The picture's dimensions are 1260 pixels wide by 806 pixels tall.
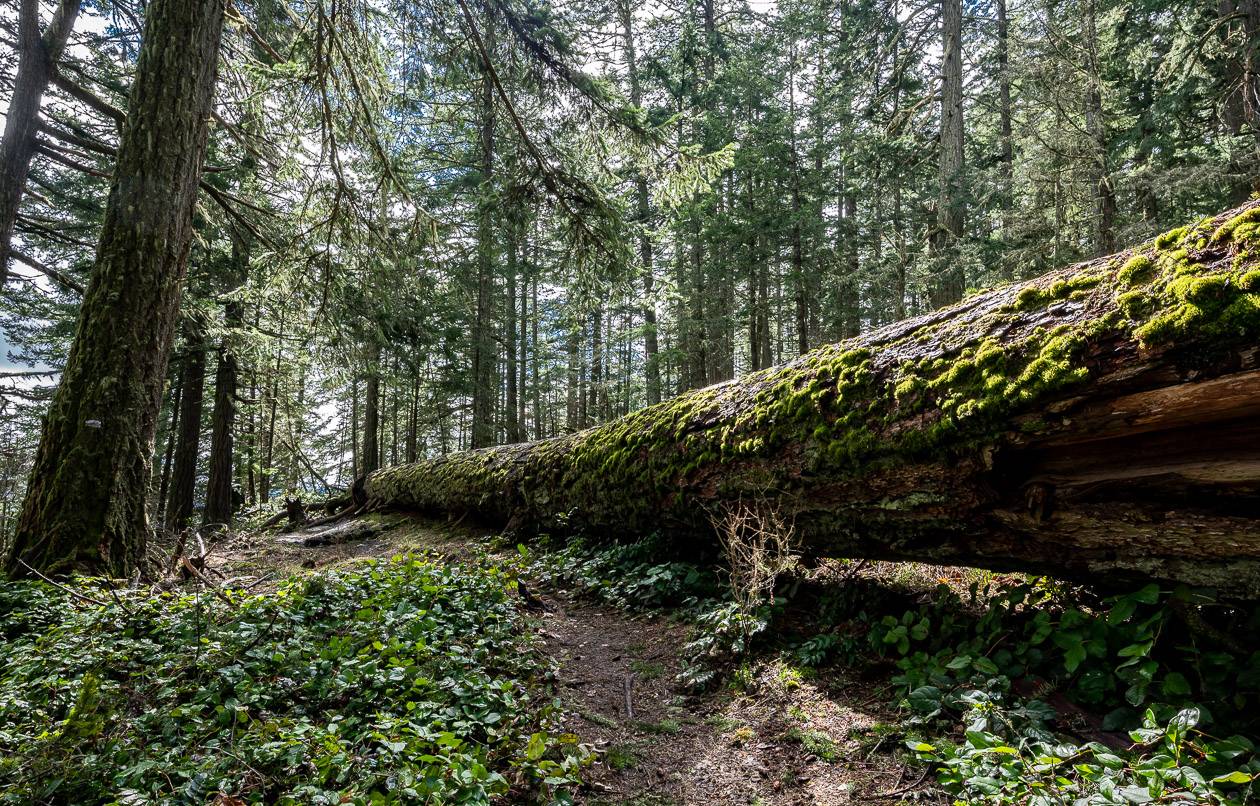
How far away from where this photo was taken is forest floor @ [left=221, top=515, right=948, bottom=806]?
261 cm

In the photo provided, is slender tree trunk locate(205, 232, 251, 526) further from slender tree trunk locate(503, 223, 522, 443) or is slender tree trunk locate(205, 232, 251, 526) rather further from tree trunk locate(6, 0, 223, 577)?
tree trunk locate(6, 0, 223, 577)

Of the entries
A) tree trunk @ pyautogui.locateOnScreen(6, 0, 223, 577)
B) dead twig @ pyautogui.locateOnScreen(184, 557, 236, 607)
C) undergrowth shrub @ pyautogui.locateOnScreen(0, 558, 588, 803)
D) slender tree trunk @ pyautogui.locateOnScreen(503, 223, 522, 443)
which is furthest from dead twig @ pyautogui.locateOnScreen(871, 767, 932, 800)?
slender tree trunk @ pyautogui.locateOnScreen(503, 223, 522, 443)

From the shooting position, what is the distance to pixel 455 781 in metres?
2.13

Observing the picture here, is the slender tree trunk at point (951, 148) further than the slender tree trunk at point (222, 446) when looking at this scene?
No

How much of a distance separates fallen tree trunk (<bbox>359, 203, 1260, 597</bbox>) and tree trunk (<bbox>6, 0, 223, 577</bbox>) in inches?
202

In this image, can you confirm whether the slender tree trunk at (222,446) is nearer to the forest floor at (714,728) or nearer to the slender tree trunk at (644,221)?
the slender tree trunk at (644,221)

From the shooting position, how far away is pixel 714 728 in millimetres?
3240

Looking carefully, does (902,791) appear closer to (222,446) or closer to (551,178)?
(551,178)

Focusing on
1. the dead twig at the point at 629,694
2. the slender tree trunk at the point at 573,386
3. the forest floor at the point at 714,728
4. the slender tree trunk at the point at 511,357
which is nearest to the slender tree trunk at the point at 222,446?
the slender tree trunk at the point at 511,357

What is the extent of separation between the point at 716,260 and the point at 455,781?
16569 mm

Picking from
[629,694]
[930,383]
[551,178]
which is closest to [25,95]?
[551,178]

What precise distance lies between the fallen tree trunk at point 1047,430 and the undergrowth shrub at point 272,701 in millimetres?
2434

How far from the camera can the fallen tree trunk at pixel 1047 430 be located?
231cm

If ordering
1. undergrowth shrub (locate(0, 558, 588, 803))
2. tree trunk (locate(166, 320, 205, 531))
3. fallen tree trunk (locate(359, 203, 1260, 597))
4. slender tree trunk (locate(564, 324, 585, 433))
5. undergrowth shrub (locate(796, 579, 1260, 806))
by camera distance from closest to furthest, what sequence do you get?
undergrowth shrub (locate(796, 579, 1260, 806))
undergrowth shrub (locate(0, 558, 588, 803))
fallen tree trunk (locate(359, 203, 1260, 597))
tree trunk (locate(166, 320, 205, 531))
slender tree trunk (locate(564, 324, 585, 433))
